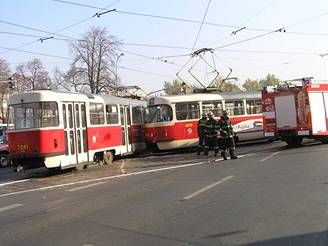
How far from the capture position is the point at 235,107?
92.0 ft

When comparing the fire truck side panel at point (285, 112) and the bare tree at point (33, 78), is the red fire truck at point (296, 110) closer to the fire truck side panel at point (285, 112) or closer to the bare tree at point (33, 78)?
the fire truck side panel at point (285, 112)

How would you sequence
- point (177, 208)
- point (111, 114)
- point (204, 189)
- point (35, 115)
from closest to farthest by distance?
1. point (177, 208)
2. point (204, 189)
3. point (35, 115)
4. point (111, 114)

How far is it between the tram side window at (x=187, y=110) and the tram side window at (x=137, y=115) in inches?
74.2

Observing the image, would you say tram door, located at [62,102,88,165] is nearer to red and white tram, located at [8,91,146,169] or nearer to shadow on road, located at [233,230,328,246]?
red and white tram, located at [8,91,146,169]

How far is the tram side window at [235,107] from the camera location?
27.8 metres

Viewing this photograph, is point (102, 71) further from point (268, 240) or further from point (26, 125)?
point (268, 240)

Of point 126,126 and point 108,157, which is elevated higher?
point 126,126

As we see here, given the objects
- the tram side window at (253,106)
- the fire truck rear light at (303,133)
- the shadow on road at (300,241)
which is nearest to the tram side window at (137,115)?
the tram side window at (253,106)

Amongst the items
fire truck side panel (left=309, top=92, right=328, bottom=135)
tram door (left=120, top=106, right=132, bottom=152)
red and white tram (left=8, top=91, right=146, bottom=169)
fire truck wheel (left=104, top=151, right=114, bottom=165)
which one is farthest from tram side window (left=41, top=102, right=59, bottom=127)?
fire truck side panel (left=309, top=92, right=328, bottom=135)

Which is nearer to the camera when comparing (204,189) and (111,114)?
(204,189)

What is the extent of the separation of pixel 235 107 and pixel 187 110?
129 inches

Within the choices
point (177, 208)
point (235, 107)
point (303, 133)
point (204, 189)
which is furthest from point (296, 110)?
point (177, 208)

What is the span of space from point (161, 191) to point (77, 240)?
471 cm

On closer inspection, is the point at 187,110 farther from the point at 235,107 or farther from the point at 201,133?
the point at 235,107
